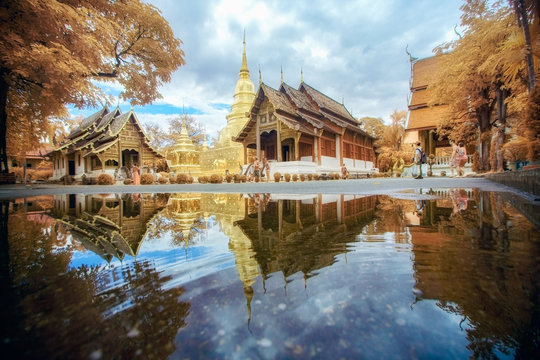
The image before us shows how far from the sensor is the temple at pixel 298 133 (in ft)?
56.4

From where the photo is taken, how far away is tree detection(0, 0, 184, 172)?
6.07m

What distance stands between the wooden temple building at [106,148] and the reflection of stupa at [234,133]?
16.0 ft

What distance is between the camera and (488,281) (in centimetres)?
81

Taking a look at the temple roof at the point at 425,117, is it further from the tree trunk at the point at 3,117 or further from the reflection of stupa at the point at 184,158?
the tree trunk at the point at 3,117

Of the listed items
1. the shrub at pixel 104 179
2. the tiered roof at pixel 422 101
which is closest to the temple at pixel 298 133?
the tiered roof at pixel 422 101

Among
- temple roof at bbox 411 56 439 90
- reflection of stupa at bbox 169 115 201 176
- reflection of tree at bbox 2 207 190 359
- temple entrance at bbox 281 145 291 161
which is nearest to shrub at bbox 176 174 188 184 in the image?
temple entrance at bbox 281 145 291 161

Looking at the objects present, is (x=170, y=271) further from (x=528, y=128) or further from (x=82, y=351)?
(x=528, y=128)

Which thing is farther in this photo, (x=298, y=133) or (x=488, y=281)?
(x=298, y=133)

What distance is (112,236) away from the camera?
5.56 feet

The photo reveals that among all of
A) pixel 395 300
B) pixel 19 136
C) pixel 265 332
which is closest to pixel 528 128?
pixel 395 300

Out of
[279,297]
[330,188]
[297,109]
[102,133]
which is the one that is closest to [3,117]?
[330,188]

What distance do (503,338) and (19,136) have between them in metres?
18.2

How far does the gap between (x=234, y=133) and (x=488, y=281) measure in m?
26.3

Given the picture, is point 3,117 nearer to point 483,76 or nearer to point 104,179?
point 104,179
